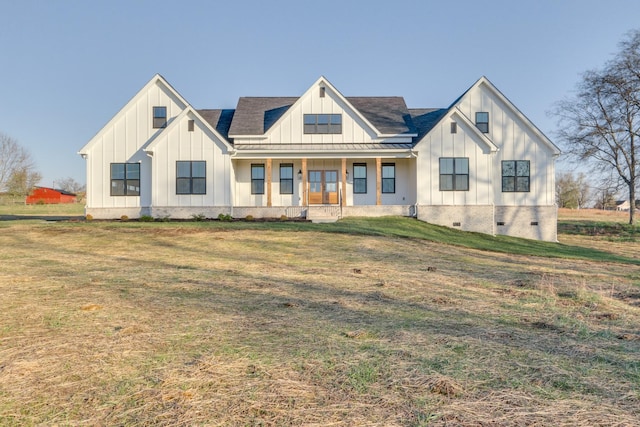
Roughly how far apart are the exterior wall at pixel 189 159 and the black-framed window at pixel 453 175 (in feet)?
34.0

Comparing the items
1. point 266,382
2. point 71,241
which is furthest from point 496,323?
point 71,241

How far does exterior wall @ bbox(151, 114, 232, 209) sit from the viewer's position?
827 inches

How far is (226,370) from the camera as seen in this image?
3.17 metres

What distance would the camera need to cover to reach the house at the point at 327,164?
21125 millimetres

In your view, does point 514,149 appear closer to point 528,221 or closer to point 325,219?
point 528,221

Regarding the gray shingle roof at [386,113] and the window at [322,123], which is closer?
the window at [322,123]

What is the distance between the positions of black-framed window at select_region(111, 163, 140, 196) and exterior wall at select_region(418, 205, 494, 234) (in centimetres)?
1412

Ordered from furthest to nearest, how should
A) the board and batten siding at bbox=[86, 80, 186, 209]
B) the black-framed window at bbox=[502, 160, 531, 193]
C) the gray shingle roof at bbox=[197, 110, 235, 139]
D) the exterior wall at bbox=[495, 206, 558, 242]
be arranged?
the gray shingle roof at bbox=[197, 110, 235, 139], the black-framed window at bbox=[502, 160, 531, 193], the exterior wall at bbox=[495, 206, 558, 242], the board and batten siding at bbox=[86, 80, 186, 209]

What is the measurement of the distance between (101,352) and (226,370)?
115cm

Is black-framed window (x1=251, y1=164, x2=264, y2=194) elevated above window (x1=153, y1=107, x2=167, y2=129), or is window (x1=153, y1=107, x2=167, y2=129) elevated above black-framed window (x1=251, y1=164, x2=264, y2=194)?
window (x1=153, y1=107, x2=167, y2=129)

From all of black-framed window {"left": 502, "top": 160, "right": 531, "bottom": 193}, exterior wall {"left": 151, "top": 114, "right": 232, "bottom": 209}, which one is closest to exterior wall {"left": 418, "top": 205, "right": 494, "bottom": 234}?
black-framed window {"left": 502, "top": 160, "right": 531, "bottom": 193}

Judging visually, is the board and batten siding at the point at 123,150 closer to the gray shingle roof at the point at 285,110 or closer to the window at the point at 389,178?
the gray shingle roof at the point at 285,110

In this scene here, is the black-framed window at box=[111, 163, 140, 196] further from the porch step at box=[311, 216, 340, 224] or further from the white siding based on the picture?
the white siding

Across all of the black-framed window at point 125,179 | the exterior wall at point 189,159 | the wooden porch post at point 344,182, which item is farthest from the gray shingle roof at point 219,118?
the wooden porch post at point 344,182
